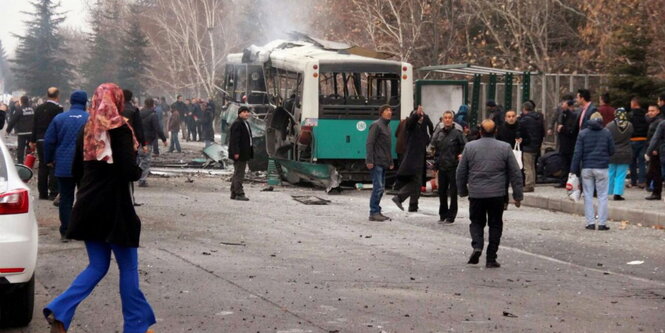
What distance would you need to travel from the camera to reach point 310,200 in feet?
68.9

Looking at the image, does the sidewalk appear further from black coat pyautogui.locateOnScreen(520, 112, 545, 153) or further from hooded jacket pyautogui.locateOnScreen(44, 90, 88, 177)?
hooded jacket pyautogui.locateOnScreen(44, 90, 88, 177)

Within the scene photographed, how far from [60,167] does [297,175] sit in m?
11.6

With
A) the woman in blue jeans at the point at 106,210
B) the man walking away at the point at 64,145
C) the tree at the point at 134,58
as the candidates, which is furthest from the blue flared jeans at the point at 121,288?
the tree at the point at 134,58

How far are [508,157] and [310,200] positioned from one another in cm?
854

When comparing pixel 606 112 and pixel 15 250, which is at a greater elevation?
pixel 606 112

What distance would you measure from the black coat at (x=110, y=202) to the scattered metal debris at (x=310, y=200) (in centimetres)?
1312

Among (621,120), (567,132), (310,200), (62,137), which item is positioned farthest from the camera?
(567,132)

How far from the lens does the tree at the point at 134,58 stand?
80188 millimetres

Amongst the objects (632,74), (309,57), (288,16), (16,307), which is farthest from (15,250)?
(288,16)

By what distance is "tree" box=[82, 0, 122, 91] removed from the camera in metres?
87.6

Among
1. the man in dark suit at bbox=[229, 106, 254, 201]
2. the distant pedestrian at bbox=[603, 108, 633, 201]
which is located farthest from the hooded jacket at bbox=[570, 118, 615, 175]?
the man in dark suit at bbox=[229, 106, 254, 201]

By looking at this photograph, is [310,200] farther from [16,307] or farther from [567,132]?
[16,307]

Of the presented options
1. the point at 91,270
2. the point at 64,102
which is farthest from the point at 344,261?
the point at 64,102

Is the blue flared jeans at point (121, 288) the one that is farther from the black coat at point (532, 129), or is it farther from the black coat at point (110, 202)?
the black coat at point (532, 129)
